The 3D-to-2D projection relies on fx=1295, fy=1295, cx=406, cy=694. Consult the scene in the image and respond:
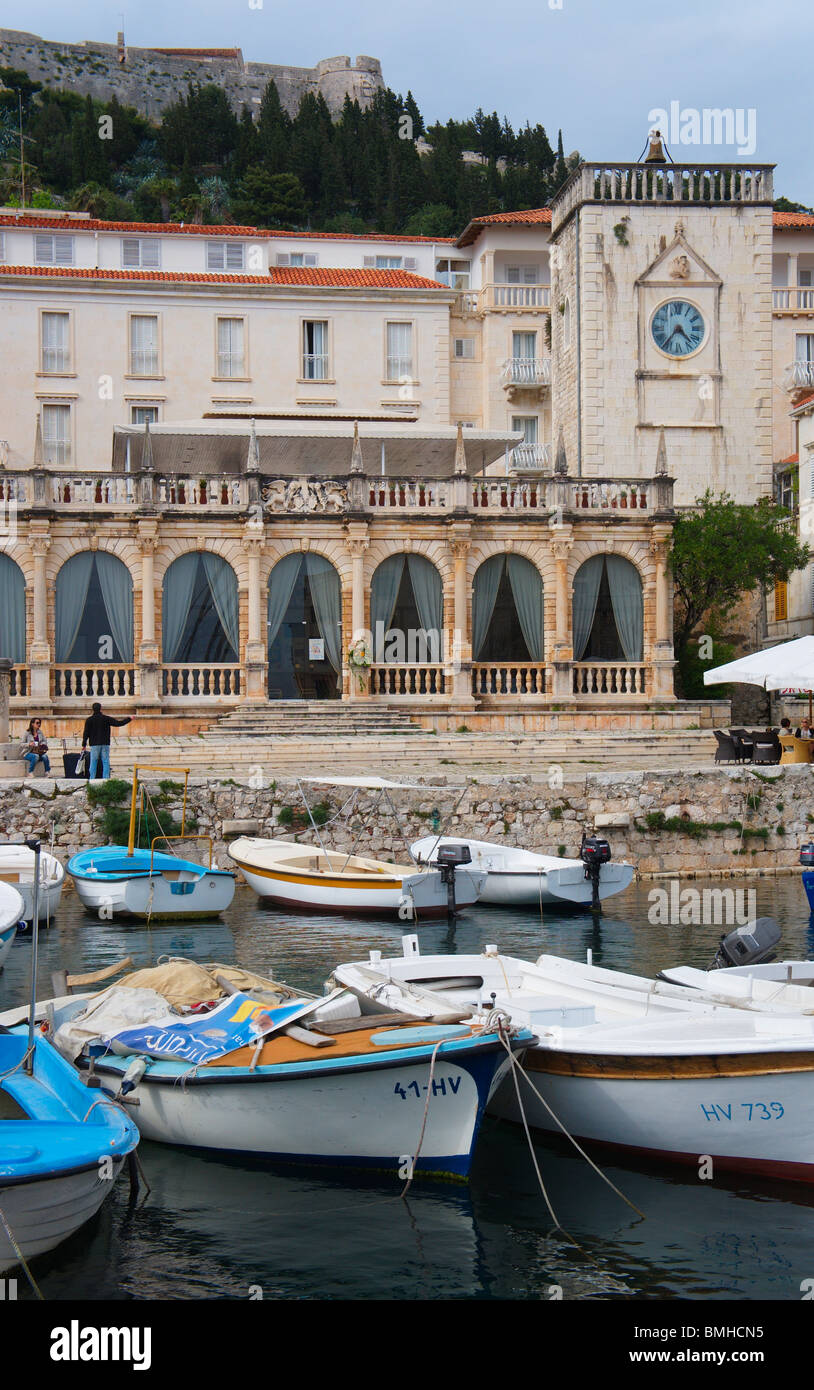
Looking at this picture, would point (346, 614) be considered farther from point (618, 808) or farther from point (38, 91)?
point (38, 91)

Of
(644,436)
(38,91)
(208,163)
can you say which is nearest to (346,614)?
(644,436)

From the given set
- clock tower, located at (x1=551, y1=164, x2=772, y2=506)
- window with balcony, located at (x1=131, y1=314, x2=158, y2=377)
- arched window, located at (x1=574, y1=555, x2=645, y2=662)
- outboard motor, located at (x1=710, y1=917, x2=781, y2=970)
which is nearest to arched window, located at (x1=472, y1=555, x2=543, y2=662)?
arched window, located at (x1=574, y1=555, x2=645, y2=662)

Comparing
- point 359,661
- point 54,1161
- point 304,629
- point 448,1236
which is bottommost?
point 448,1236

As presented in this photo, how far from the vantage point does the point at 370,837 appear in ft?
76.3

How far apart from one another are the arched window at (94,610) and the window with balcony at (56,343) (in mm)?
16648

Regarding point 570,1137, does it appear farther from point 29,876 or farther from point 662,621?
point 662,621

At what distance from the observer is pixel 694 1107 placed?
9672 mm

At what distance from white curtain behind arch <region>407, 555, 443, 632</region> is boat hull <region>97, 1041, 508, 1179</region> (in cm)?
2366

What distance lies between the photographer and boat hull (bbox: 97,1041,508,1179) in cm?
934

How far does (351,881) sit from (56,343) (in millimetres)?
31829

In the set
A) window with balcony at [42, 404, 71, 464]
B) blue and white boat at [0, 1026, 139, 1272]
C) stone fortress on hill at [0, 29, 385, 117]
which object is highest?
stone fortress on hill at [0, 29, 385, 117]

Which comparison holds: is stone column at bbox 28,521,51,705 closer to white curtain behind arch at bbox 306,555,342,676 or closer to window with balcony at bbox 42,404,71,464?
white curtain behind arch at bbox 306,555,342,676

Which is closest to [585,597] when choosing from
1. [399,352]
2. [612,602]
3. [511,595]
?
[612,602]

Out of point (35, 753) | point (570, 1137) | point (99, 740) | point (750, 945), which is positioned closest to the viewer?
point (570, 1137)
